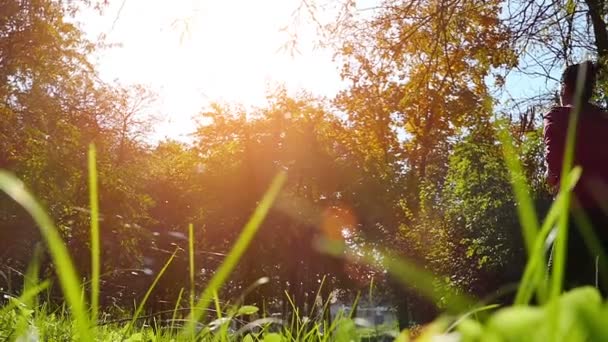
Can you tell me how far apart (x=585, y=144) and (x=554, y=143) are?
0.17 meters

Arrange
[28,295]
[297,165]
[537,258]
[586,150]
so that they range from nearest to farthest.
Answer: [537,258] → [28,295] → [586,150] → [297,165]

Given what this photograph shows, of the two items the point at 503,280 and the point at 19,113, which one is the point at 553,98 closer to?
the point at 503,280

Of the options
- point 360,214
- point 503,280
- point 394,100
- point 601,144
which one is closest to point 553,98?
point 503,280

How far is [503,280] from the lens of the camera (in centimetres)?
1458

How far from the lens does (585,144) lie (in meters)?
4.04

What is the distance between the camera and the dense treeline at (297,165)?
8.80 m

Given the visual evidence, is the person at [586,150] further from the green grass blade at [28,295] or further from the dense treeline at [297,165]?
the green grass blade at [28,295]

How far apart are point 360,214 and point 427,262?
10.5 m

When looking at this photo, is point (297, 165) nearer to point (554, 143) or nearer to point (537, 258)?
point (554, 143)

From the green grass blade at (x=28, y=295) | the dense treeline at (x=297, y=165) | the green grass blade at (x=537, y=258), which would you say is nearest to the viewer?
the green grass blade at (x=537, y=258)

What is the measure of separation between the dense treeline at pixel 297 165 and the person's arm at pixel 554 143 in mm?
467

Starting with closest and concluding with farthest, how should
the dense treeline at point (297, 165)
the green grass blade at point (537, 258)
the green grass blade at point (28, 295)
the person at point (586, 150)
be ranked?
1. the green grass blade at point (537, 258)
2. the green grass blade at point (28, 295)
3. the person at point (586, 150)
4. the dense treeline at point (297, 165)

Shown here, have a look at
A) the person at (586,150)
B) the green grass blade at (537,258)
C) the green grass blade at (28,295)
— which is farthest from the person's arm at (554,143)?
the green grass blade at (537,258)

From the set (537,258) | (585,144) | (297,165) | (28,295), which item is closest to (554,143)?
(585,144)
